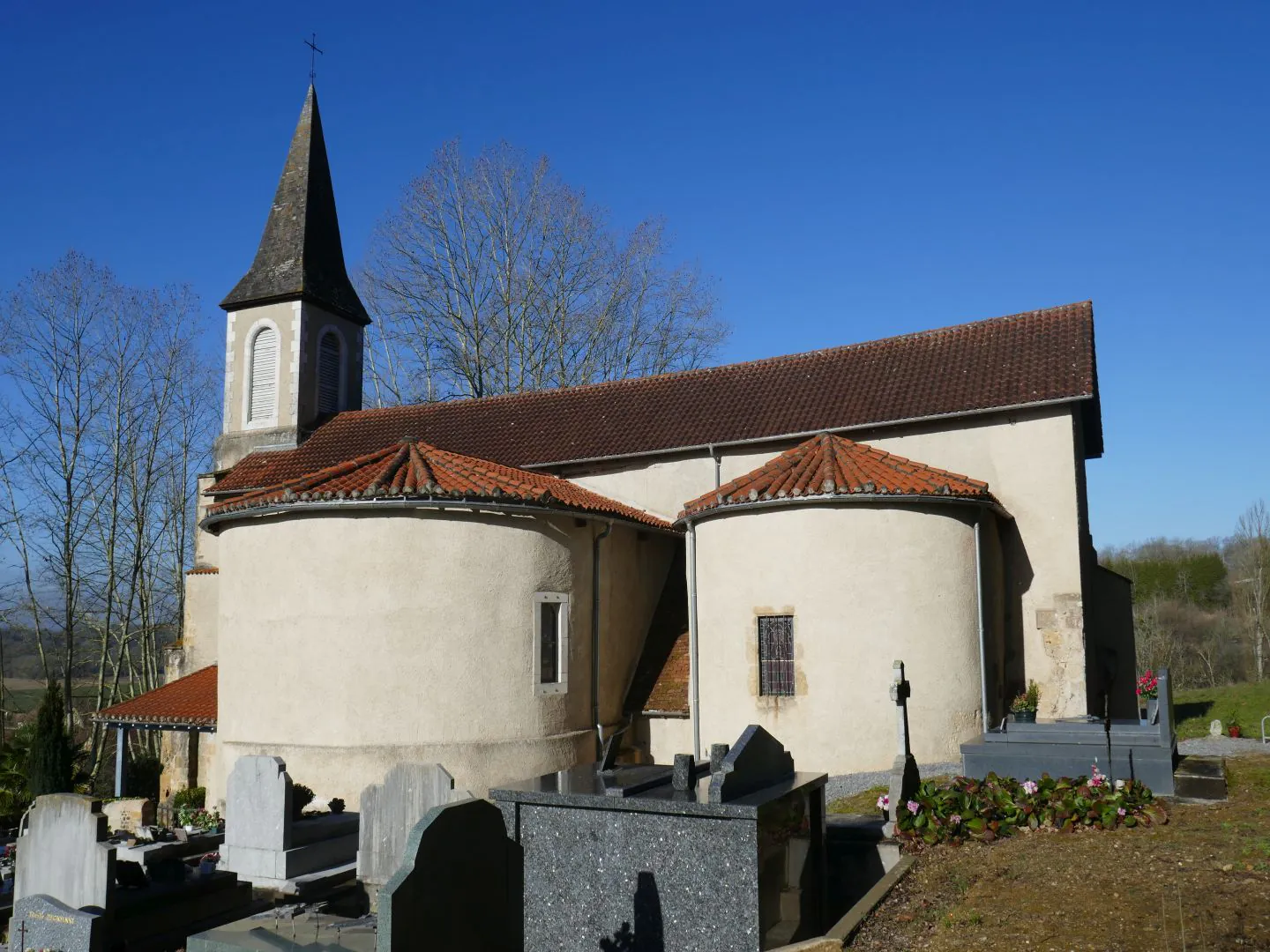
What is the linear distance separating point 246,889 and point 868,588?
9322 millimetres

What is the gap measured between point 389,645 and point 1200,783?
1055 cm

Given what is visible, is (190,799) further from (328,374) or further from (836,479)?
(836,479)

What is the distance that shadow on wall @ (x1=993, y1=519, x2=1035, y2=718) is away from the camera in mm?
17375

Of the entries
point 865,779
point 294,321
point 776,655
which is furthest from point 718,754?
point 294,321

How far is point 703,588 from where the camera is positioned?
16609 mm

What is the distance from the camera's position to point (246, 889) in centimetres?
1172

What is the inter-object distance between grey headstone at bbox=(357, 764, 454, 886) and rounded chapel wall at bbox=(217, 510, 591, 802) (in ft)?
10.9

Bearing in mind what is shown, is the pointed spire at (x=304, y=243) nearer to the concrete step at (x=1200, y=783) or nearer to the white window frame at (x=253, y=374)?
the white window frame at (x=253, y=374)

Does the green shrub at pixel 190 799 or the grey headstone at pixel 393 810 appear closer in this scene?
the grey headstone at pixel 393 810

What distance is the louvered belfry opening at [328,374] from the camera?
27109 millimetres

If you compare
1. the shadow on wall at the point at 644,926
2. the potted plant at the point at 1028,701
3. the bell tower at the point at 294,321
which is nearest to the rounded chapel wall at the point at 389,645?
the potted plant at the point at 1028,701

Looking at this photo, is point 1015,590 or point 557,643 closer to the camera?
point 557,643

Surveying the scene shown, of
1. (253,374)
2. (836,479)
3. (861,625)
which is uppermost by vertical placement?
(253,374)

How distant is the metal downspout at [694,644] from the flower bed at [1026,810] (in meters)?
6.27
